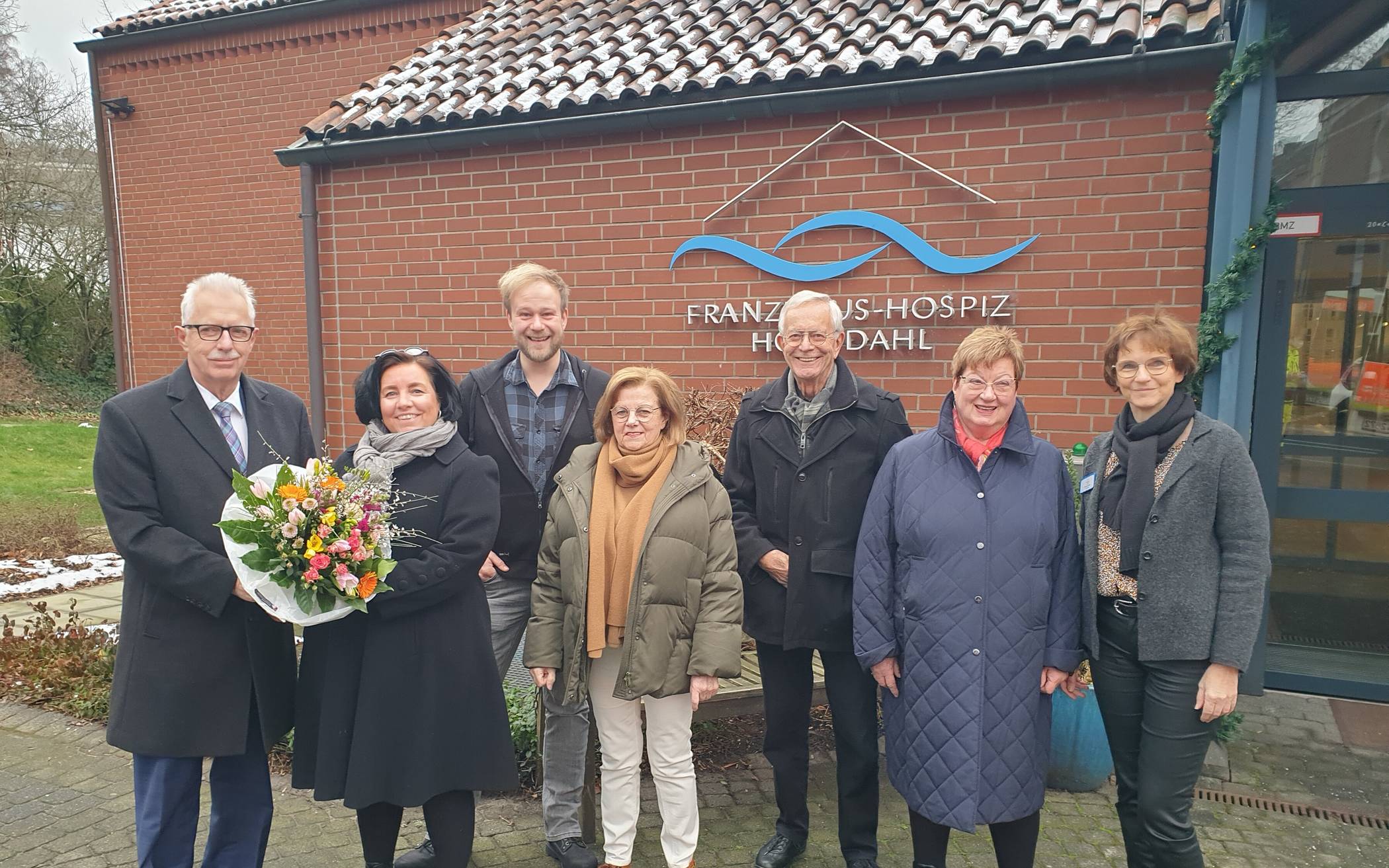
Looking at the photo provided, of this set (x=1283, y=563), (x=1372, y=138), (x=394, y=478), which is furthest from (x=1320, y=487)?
(x=394, y=478)

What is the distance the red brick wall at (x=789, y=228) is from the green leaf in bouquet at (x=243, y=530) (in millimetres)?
3823

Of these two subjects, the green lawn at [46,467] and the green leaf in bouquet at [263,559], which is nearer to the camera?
the green leaf in bouquet at [263,559]

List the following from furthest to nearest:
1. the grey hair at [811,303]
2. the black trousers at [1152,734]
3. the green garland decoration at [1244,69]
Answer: the green garland decoration at [1244,69]
the grey hair at [811,303]
the black trousers at [1152,734]

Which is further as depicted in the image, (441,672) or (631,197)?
(631,197)

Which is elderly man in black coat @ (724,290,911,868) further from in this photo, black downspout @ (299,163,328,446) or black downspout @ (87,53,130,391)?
black downspout @ (87,53,130,391)

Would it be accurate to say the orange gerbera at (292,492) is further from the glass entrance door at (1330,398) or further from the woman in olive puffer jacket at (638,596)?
the glass entrance door at (1330,398)

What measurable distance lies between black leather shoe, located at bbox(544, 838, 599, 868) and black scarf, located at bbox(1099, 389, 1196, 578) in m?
2.12

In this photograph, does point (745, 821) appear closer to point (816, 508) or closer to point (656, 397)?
point (816, 508)

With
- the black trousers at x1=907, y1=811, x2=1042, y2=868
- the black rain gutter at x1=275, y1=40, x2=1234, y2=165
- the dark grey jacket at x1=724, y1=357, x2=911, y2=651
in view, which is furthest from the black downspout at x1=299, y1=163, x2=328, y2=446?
the black trousers at x1=907, y1=811, x2=1042, y2=868

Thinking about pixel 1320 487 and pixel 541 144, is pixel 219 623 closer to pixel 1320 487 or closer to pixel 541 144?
pixel 541 144

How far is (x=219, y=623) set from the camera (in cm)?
266

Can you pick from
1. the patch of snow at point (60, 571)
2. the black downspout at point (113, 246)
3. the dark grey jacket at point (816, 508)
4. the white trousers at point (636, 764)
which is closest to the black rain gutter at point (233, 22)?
the black downspout at point (113, 246)

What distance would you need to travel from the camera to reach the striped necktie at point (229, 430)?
9.05 ft

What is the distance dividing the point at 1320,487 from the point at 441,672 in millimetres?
4826
